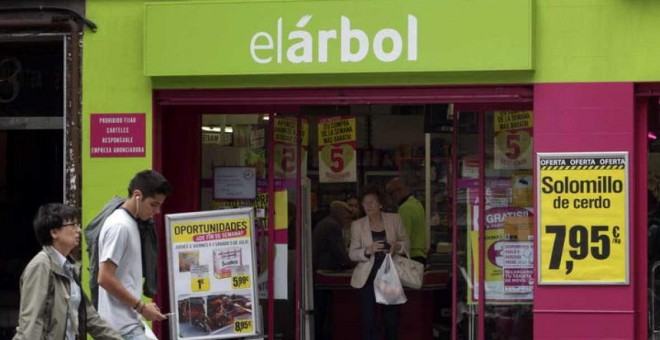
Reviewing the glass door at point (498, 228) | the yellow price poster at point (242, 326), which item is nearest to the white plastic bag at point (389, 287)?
the glass door at point (498, 228)

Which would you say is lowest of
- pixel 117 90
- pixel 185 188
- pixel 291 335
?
pixel 291 335

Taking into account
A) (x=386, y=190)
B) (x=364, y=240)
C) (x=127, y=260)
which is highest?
(x=386, y=190)

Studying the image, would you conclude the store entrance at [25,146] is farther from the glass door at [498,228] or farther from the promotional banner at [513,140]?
the promotional banner at [513,140]

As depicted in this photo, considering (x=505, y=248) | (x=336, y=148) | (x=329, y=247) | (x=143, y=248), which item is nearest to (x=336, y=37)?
(x=336, y=148)

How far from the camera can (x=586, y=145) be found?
988cm

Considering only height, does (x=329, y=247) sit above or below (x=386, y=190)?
below

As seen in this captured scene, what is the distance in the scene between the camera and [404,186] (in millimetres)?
12477

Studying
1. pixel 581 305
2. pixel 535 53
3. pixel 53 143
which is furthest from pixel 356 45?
pixel 53 143

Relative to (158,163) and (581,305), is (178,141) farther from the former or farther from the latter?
(581,305)

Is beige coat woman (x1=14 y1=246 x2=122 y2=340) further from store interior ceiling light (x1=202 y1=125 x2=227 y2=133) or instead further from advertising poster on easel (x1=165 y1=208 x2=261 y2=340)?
store interior ceiling light (x1=202 y1=125 x2=227 y2=133)

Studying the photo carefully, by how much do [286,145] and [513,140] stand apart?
224cm

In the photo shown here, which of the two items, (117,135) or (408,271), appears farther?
(408,271)

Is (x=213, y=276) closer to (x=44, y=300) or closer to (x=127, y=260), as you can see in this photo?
(x=127, y=260)

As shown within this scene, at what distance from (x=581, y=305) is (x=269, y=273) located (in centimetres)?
310
